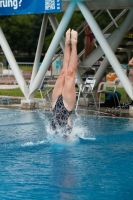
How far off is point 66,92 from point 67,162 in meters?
2.26

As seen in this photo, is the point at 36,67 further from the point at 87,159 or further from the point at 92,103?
the point at 87,159

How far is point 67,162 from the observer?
9633mm

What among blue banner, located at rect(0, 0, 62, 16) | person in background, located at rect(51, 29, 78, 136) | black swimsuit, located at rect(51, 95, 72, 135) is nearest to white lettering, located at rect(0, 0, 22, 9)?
blue banner, located at rect(0, 0, 62, 16)

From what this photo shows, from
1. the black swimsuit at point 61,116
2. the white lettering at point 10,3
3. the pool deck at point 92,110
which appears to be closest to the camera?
the black swimsuit at point 61,116

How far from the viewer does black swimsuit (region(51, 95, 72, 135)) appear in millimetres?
11688

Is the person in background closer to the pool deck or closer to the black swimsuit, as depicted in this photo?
the black swimsuit

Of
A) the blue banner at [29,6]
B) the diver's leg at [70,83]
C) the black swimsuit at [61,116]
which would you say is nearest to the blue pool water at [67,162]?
the black swimsuit at [61,116]

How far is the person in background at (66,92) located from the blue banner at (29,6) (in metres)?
4.77

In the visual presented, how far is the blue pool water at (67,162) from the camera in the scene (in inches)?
307

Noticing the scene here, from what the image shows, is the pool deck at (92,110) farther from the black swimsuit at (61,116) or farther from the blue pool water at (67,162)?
the black swimsuit at (61,116)

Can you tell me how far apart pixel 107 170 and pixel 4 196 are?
212 cm

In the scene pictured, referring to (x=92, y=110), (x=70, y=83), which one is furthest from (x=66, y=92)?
(x=92, y=110)

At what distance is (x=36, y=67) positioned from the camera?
1894cm

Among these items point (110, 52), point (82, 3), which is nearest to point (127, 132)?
point (110, 52)
